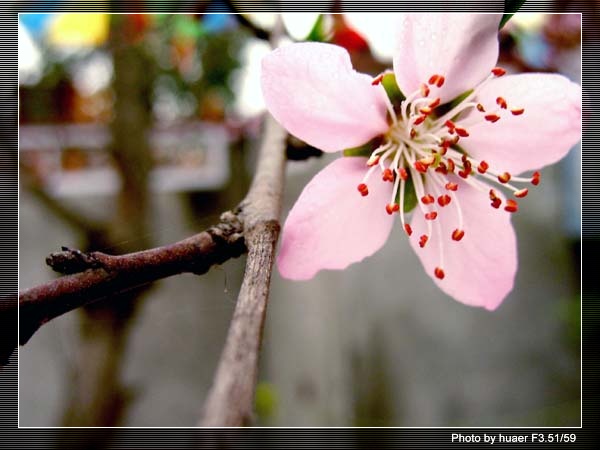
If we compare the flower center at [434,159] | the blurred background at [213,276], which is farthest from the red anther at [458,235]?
the blurred background at [213,276]

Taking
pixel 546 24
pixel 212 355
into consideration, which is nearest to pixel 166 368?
pixel 212 355

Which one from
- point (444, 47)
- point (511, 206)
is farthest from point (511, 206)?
point (444, 47)

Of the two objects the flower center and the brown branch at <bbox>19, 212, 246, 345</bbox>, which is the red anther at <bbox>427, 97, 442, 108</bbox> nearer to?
the flower center

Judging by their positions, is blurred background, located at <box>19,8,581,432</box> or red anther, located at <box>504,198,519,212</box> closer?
red anther, located at <box>504,198,519,212</box>

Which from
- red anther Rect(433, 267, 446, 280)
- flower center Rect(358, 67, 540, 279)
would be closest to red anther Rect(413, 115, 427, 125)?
flower center Rect(358, 67, 540, 279)

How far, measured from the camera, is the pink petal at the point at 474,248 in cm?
41

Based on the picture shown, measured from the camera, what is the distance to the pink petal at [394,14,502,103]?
1.14 ft

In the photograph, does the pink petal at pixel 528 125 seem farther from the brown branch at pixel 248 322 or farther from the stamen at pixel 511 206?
the brown branch at pixel 248 322

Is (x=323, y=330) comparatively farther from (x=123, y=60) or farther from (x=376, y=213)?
(x=376, y=213)

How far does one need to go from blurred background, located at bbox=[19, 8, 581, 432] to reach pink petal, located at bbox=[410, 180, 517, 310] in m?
0.11

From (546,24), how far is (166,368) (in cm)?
139

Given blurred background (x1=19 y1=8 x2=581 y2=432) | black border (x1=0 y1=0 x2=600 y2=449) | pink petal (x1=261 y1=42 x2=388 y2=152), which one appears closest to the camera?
pink petal (x1=261 y1=42 x2=388 y2=152)

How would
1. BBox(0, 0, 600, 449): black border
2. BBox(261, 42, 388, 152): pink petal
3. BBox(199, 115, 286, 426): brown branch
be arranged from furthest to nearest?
BBox(0, 0, 600, 449): black border, BBox(261, 42, 388, 152): pink petal, BBox(199, 115, 286, 426): brown branch

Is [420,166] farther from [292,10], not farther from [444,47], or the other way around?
[292,10]
